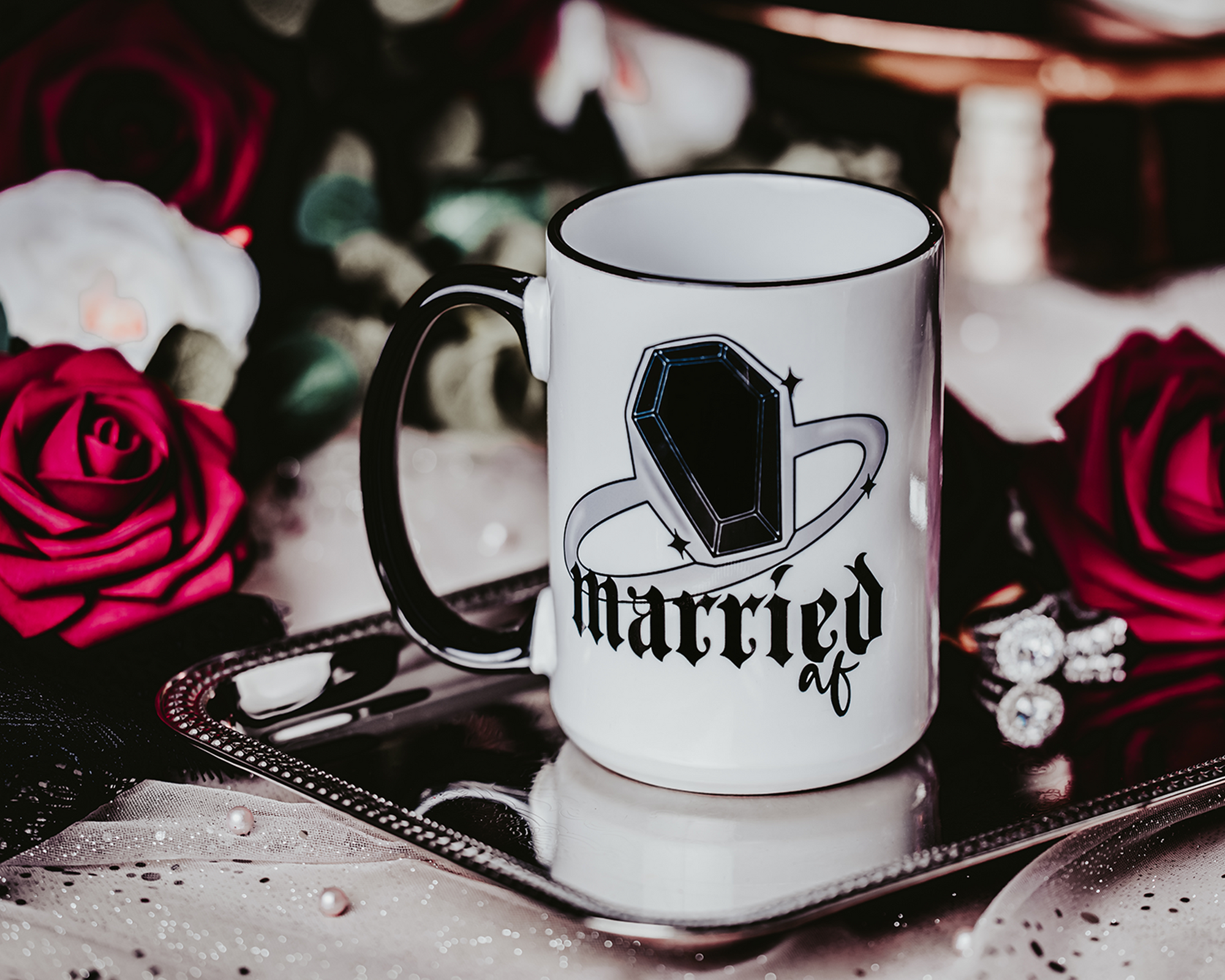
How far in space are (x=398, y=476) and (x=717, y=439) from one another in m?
0.13

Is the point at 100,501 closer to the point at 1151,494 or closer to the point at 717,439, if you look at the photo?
the point at 717,439

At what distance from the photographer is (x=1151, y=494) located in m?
0.54

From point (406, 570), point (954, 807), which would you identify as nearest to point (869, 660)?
point (954, 807)

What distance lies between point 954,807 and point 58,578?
0.34 metres

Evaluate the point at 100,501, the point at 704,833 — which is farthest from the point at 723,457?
the point at 100,501

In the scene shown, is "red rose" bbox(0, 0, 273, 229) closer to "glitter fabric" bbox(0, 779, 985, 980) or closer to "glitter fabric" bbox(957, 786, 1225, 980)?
"glitter fabric" bbox(0, 779, 985, 980)

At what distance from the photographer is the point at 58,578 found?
21.7 inches

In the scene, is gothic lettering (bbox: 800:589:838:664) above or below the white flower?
below

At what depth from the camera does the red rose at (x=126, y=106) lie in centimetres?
62

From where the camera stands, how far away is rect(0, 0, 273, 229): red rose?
24.4 inches

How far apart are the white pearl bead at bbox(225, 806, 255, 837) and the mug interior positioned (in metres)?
0.22

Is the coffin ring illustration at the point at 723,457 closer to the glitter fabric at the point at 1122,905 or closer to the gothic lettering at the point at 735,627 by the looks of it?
the gothic lettering at the point at 735,627

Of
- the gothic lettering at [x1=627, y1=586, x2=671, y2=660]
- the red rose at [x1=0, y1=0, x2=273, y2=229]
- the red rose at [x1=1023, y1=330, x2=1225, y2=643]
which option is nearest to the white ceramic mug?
the gothic lettering at [x1=627, y1=586, x2=671, y2=660]

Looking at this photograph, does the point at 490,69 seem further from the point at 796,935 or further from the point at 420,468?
the point at 796,935
